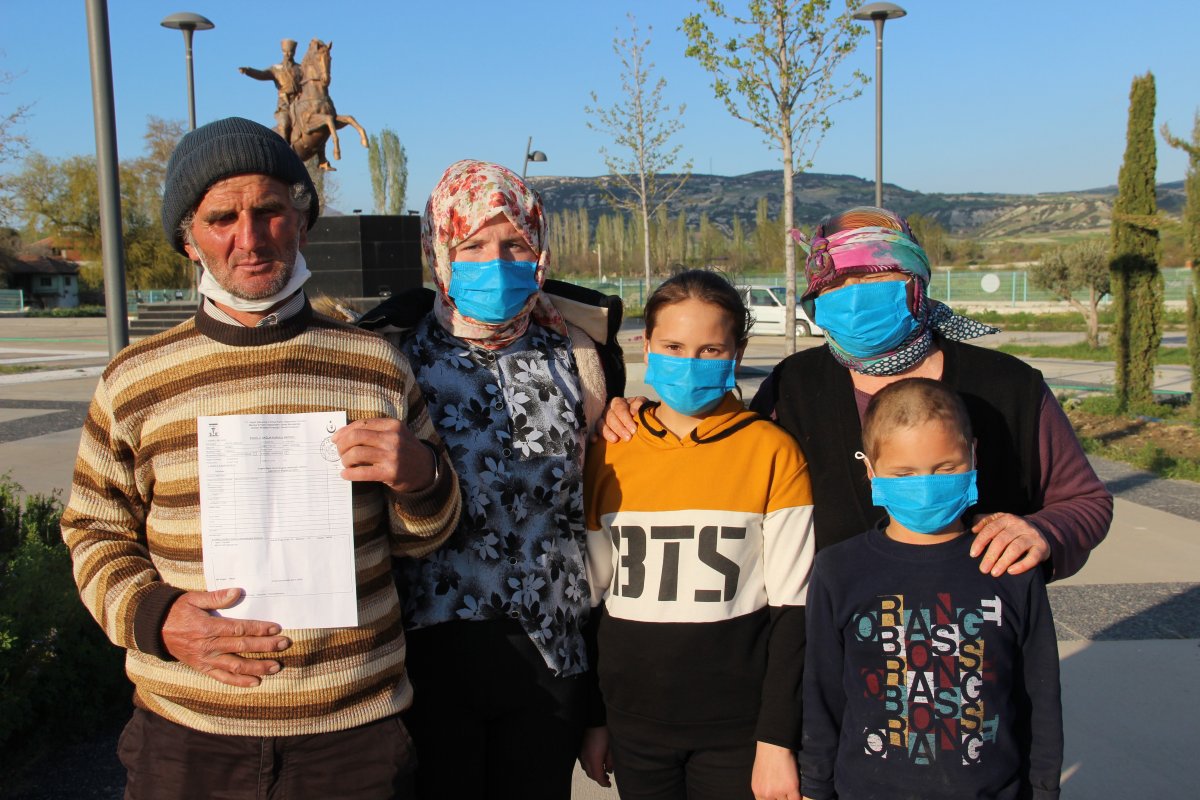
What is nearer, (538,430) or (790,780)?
(790,780)

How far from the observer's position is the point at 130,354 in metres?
1.86

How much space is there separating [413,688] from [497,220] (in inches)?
41.9

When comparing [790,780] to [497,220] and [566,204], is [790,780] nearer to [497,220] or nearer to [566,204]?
[497,220]

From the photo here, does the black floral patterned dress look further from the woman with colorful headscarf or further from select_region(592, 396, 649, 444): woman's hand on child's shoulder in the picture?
Result: the woman with colorful headscarf

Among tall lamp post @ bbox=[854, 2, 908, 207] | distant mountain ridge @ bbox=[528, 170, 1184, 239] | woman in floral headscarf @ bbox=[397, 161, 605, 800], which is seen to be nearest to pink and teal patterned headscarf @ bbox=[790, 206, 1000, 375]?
woman in floral headscarf @ bbox=[397, 161, 605, 800]

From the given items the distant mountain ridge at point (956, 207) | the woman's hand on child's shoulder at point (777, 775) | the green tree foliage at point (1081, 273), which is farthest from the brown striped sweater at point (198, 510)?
the distant mountain ridge at point (956, 207)

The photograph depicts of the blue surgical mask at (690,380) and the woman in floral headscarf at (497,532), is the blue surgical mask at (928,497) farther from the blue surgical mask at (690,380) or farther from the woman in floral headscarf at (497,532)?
the woman in floral headscarf at (497,532)

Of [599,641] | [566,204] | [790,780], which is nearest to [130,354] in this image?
[599,641]

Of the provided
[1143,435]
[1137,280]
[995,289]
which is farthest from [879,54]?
[995,289]

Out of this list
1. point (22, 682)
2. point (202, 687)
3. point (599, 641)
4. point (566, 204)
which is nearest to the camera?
point (202, 687)

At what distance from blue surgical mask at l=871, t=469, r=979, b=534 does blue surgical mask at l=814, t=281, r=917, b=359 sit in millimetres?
328

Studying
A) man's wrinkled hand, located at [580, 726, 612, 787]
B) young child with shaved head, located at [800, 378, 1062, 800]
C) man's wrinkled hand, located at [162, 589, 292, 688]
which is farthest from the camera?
man's wrinkled hand, located at [580, 726, 612, 787]

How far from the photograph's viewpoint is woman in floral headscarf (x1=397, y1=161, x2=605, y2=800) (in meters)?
2.14

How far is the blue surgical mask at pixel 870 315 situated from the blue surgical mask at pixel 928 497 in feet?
1.07
